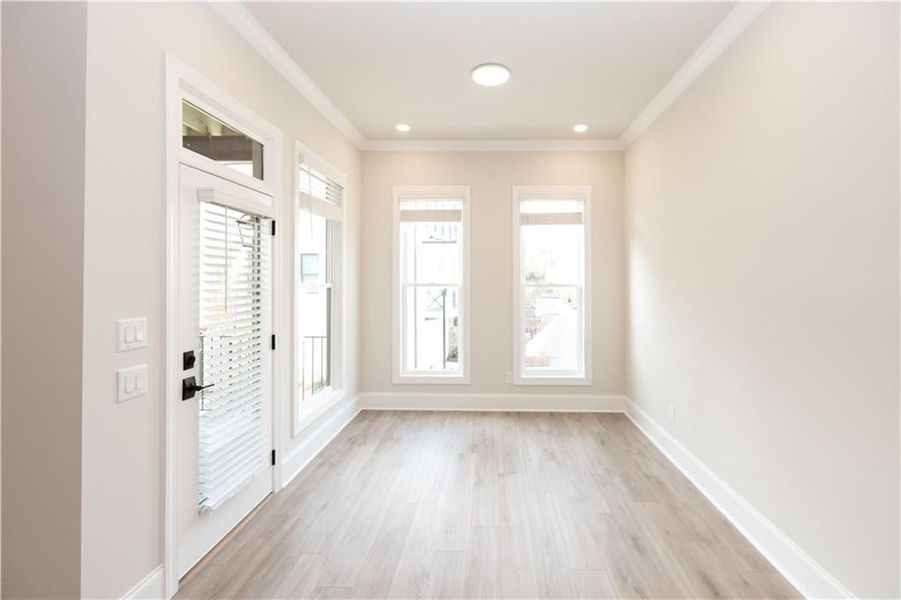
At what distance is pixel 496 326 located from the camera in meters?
4.69

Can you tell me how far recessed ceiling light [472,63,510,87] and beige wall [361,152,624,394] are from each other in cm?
151

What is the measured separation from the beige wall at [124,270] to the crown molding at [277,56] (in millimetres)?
309

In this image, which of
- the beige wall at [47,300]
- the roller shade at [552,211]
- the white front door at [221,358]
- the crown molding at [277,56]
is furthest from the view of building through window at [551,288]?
the beige wall at [47,300]

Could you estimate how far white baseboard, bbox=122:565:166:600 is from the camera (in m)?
1.72

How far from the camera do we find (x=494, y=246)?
15.4 feet

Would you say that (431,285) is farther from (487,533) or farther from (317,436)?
(487,533)

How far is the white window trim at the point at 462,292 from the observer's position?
468cm

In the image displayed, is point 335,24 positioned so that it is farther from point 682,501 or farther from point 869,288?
point 682,501

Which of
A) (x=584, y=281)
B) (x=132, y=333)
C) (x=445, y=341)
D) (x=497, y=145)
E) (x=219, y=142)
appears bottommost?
(x=445, y=341)

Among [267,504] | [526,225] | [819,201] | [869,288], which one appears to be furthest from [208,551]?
[526,225]

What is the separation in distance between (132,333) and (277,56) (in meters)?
2.03

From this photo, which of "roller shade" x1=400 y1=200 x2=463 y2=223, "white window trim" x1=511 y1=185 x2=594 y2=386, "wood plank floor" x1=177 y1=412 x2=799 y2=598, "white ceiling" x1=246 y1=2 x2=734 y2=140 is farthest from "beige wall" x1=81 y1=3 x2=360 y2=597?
"white window trim" x1=511 y1=185 x2=594 y2=386

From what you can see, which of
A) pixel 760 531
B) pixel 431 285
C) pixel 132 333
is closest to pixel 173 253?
→ pixel 132 333

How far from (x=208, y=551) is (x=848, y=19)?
3713 millimetres
